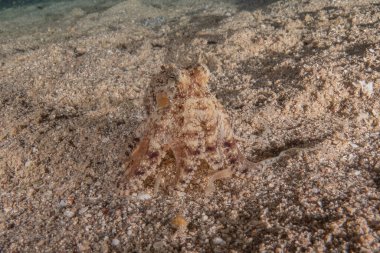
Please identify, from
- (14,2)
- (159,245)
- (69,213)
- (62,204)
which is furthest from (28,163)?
(14,2)

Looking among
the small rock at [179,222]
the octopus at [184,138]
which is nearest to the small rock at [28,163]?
the octopus at [184,138]

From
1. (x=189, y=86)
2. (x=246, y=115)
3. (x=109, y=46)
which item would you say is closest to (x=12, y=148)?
(x=189, y=86)

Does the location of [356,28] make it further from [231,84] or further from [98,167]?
[98,167]

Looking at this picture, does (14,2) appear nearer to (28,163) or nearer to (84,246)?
(28,163)

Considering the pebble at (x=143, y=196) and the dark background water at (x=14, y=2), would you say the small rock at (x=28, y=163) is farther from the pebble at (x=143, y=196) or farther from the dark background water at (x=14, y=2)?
the dark background water at (x=14, y=2)

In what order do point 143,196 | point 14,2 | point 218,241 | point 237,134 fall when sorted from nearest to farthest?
1. point 218,241
2. point 143,196
3. point 237,134
4. point 14,2
